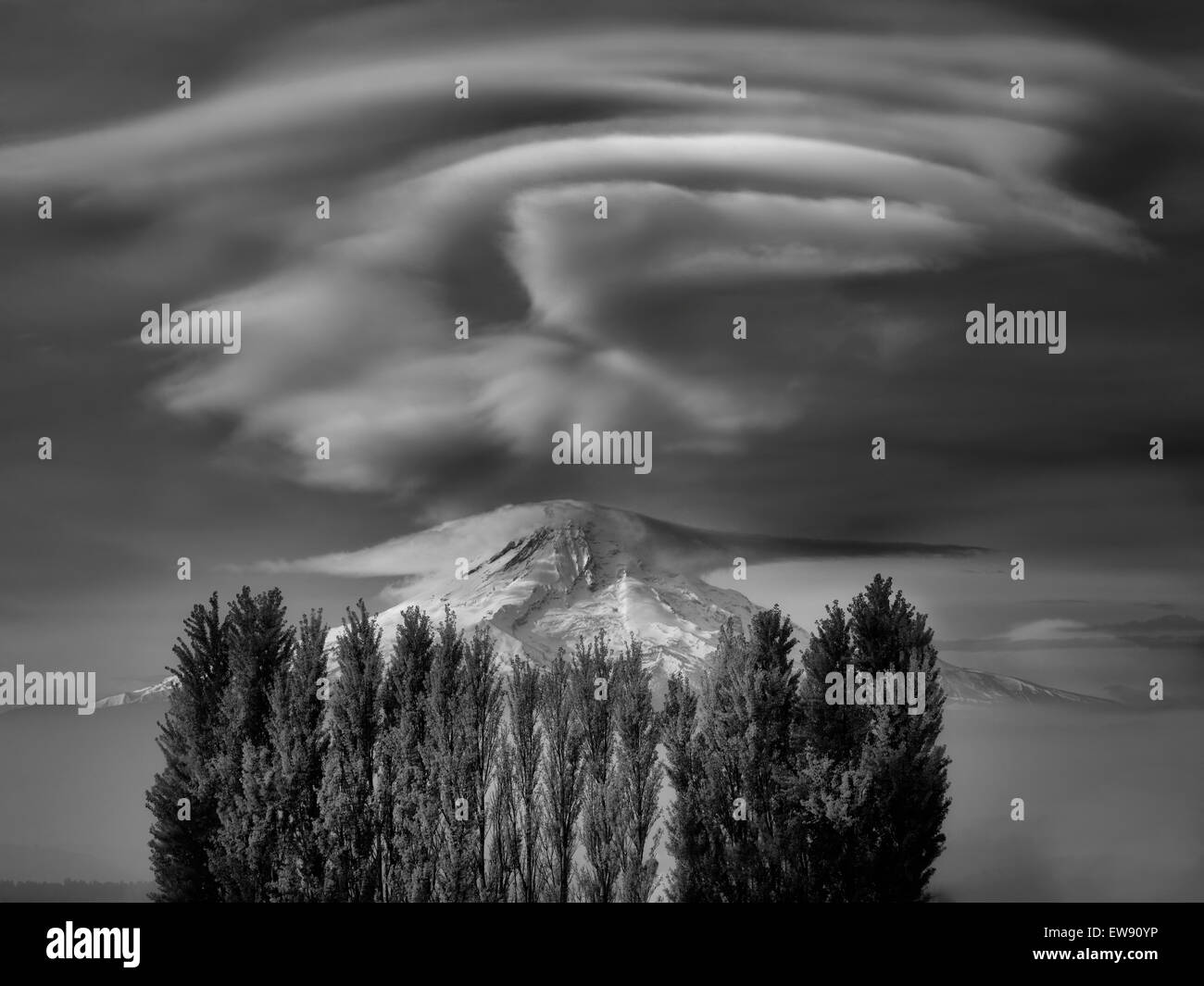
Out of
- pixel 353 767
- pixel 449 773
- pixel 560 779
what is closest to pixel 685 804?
pixel 560 779

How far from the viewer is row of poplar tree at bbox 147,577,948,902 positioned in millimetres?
A: 38781

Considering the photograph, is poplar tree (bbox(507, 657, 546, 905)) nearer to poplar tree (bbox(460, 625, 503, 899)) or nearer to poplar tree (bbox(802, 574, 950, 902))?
poplar tree (bbox(460, 625, 503, 899))

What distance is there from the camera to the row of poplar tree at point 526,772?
38.8 metres

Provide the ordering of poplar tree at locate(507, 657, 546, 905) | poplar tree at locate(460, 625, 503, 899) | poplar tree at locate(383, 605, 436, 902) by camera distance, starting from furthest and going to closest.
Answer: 1. poplar tree at locate(507, 657, 546, 905)
2. poplar tree at locate(460, 625, 503, 899)
3. poplar tree at locate(383, 605, 436, 902)

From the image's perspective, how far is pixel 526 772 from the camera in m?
44.6

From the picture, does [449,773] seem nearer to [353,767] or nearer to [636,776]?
[353,767]

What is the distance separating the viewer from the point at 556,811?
146ft

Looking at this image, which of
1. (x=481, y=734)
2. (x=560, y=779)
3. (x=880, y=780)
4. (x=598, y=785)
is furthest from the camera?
(x=560, y=779)

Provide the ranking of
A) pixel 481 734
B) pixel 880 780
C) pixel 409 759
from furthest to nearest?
1. pixel 481 734
2. pixel 409 759
3. pixel 880 780

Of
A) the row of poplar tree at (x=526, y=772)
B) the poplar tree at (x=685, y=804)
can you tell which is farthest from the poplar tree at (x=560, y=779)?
the poplar tree at (x=685, y=804)

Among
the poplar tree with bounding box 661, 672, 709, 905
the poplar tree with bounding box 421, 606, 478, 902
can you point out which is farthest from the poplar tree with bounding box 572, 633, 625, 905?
the poplar tree with bounding box 421, 606, 478, 902
